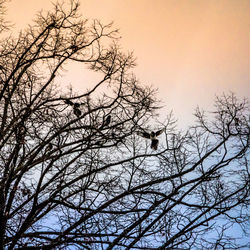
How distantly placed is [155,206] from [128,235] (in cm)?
95

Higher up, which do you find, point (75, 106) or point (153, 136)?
point (75, 106)

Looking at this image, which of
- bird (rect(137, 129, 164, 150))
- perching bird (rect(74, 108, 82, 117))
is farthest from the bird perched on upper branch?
bird (rect(137, 129, 164, 150))

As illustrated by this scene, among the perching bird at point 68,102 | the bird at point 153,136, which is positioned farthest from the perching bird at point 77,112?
the bird at point 153,136

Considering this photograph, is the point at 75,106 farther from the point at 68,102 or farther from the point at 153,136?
the point at 153,136

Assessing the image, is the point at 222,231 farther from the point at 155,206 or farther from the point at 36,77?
the point at 36,77

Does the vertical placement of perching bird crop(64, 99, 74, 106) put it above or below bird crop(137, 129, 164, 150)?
above

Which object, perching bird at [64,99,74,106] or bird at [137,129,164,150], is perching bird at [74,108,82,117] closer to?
perching bird at [64,99,74,106]

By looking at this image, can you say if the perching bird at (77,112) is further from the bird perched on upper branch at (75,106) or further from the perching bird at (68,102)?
the perching bird at (68,102)

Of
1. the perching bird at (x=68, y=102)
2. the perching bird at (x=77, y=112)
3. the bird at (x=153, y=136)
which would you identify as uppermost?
the perching bird at (x=68, y=102)

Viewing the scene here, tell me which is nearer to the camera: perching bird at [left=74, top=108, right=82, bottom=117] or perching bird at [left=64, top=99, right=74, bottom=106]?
perching bird at [left=74, top=108, right=82, bottom=117]

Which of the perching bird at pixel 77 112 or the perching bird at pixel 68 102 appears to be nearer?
the perching bird at pixel 77 112

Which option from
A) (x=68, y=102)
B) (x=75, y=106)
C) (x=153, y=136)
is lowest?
(x=153, y=136)

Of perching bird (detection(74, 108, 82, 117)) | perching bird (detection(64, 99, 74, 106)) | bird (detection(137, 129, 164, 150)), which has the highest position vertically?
perching bird (detection(64, 99, 74, 106))

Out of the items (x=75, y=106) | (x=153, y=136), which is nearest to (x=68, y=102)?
(x=75, y=106)
